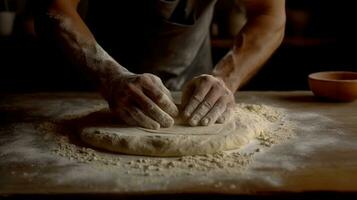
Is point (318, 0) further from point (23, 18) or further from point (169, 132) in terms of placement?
point (169, 132)

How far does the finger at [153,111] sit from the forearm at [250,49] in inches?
17.6


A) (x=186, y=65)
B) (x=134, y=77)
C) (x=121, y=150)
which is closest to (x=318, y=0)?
(x=186, y=65)

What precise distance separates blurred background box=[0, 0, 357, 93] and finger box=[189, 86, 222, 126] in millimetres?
1995

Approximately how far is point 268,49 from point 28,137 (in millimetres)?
1001

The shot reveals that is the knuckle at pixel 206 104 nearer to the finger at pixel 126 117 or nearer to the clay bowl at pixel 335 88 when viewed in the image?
the finger at pixel 126 117

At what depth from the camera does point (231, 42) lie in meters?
Answer: 3.48

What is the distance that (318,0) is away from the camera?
3729 millimetres

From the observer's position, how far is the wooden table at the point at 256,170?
1.06 m

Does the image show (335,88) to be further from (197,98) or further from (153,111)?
(153,111)

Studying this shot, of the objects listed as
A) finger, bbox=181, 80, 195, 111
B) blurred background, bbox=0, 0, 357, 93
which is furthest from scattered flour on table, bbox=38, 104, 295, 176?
blurred background, bbox=0, 0, 357, 93

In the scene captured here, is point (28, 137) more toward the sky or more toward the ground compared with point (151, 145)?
more toward the ground

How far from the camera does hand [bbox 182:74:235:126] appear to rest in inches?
57.1

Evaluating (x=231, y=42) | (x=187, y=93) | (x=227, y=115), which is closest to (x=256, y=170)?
(x=227, y=115)

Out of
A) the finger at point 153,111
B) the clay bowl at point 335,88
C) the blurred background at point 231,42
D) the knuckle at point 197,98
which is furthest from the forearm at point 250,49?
the blurred background at point 231,42
